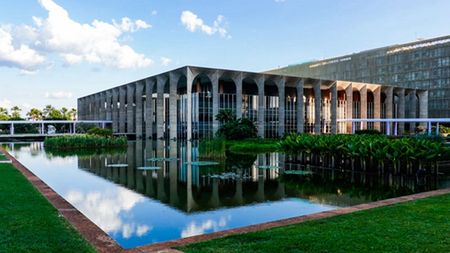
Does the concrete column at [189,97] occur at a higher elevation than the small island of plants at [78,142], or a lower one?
higher

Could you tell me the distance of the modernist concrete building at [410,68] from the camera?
83625 millimetres

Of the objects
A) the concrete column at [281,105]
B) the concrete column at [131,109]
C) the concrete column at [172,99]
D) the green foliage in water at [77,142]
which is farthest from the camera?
the concrete column at [131,109]

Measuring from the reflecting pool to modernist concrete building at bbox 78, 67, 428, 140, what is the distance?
108 ft

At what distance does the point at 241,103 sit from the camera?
53531mm

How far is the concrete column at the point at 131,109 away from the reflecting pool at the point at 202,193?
157 ft

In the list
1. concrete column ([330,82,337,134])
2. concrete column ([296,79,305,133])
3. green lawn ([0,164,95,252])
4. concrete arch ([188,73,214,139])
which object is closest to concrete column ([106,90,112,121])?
concrete arch ([188,73,214,139])

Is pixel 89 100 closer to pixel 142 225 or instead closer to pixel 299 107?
pixel 299 107

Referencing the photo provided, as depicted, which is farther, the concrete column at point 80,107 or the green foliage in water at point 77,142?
the concrete column at point 80,107

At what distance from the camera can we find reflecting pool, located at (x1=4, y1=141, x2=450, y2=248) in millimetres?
8547

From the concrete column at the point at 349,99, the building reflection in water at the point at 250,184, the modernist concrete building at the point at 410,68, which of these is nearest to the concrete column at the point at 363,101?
the concrete column at the point at 349,99

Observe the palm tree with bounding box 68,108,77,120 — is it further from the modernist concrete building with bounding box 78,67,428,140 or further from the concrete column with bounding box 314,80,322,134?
the concrete column with bounding box 314,80,322,134

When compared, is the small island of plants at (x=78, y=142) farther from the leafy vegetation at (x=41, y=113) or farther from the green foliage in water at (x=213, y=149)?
the leafy vegetation at (x=41, y=113)

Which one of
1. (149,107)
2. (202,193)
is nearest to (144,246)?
(202,193)

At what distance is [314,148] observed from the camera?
65.3 feet
